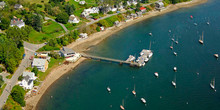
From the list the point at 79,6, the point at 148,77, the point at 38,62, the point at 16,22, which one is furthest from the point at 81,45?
the point at 79,6

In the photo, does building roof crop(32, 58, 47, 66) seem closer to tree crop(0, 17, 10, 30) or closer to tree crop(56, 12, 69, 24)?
tree crop(0, 17, 10, 30)

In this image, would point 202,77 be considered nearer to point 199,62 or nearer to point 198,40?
point 199,62

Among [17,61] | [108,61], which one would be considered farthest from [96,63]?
[17,61]

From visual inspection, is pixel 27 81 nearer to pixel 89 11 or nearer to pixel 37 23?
pixel 37 23

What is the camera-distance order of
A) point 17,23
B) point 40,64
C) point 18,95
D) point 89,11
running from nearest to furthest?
point 18,95 → point 40,64 → point 17,23 → point 89,11

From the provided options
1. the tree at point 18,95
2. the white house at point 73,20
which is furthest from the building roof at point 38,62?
the white house at point 73,20
